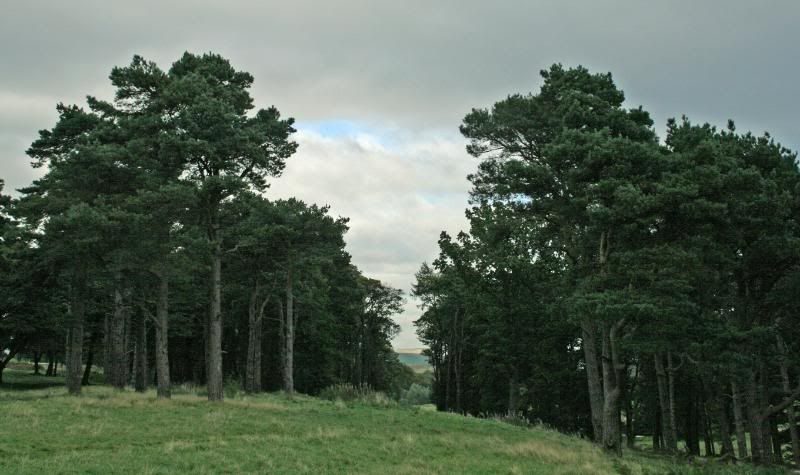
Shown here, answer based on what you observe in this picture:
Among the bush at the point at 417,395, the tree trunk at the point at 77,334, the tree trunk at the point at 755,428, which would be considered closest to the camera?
the tree trunk at the point at 755,428

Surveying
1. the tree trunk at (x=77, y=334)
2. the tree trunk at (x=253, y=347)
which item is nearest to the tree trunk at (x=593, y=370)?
the tree trunk at (x=77, y=334)

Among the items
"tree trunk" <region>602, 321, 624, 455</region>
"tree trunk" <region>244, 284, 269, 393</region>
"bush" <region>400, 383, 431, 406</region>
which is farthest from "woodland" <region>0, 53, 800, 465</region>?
"bush" <region>400, 383, 431, 406</region>

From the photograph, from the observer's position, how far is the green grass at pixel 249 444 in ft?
41.6

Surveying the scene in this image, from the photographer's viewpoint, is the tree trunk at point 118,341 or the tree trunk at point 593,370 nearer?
the tree trunk at point 593,370

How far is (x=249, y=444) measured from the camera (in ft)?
50.7

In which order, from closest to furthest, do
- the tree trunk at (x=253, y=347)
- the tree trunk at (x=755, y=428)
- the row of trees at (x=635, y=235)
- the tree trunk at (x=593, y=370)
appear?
the row of trees at (x=635, y=235), the tree trunk at (x=593, y=370), the tree trunk at (x=755, y=428), the tree trunk at (x=253, y=347)

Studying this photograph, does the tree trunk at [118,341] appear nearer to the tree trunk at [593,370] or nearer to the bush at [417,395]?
the tree trunk at [593,370]

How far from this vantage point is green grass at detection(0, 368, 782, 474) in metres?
12.7

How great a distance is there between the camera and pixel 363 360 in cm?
7075

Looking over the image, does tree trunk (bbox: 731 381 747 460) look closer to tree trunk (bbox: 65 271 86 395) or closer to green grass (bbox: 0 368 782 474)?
green grass (bbox: 0 368 782 474)

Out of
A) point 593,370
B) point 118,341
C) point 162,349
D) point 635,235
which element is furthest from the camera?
point 118,341

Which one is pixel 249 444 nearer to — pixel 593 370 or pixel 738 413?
pixel 593 370

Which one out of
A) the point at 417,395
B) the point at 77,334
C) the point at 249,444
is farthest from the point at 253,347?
the point at 417,395

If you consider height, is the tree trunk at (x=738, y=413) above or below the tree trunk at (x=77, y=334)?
→ below
